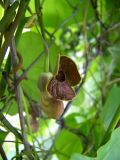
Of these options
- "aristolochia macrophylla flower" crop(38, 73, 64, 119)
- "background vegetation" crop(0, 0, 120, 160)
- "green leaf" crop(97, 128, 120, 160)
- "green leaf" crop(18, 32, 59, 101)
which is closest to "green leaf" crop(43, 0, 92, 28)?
"background vegetation" crop(0, 0, 120, 160)

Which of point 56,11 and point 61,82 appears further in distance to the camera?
point 56,11

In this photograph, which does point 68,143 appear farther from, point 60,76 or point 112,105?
point 60,76

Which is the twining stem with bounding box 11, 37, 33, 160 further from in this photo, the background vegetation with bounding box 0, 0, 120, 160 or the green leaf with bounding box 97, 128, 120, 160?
the green leaf with bounding box 97, 128, 120, 160

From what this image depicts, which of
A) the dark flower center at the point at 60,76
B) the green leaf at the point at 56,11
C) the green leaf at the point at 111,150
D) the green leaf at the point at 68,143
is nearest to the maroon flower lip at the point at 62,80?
the dark flower center at the point at 60,76

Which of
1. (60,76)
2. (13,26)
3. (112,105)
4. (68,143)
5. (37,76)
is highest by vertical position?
(13,26)

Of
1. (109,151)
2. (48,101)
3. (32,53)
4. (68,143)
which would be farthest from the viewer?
(68,143)

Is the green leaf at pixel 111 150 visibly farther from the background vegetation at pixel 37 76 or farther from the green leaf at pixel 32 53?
the green leaf at pixel 32 53

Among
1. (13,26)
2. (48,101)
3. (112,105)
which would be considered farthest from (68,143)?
(13,26)
